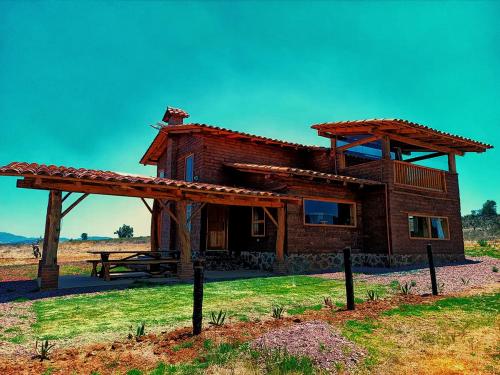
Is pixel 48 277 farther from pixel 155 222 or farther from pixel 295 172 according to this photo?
pixel 295 172

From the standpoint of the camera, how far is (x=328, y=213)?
15008 millimetres

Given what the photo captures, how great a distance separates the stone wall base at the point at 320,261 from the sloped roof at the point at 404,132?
561 cm

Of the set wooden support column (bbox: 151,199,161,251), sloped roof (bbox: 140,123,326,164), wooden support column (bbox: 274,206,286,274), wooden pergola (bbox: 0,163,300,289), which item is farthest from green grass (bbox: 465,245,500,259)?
wooden support column (bbox: 151,199,161,251)

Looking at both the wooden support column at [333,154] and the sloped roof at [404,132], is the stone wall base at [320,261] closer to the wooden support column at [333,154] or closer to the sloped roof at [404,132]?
the wooden support column at [333,154]

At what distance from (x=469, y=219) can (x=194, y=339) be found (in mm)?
Result: 72238

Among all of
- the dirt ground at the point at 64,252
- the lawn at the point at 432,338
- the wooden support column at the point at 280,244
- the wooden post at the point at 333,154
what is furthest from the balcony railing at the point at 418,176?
the dirt ground at the point at 64,252

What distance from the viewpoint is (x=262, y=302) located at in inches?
289

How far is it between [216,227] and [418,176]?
10242 mm

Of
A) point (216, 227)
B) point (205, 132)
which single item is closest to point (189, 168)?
point (205, 132)

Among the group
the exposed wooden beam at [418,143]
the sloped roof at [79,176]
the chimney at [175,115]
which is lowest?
the sloped roof at [79,176]

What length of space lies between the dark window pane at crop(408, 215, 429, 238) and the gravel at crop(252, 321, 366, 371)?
12.7 m

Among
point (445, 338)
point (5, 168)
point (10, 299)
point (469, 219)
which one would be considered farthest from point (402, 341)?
point (469, 219)

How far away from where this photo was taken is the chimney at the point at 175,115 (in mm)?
19172

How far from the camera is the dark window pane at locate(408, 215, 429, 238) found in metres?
16.0
